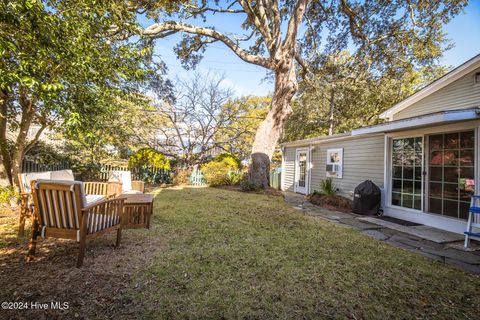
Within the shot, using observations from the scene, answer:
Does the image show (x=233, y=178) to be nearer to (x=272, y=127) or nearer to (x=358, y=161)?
(x=272, y=127)

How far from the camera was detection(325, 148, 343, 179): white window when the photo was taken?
26.8 feet

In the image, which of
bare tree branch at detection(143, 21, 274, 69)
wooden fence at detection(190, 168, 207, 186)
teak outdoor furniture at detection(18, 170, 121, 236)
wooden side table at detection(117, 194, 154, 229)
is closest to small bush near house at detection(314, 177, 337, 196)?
bare tree branch at detection(143, 21, 274, 69)

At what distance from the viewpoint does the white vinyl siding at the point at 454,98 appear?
523 cm

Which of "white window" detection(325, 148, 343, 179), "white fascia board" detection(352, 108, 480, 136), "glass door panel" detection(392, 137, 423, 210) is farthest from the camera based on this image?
"white window" detection(325, 148, 343, 179)

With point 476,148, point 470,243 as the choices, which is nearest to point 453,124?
point 476,148

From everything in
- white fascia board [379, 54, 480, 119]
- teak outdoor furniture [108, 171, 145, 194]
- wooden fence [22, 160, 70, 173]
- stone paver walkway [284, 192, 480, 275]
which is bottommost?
stone paver walkway [284, 192, 480, 275]

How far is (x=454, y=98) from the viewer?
5.69 meters

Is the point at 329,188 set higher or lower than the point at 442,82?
lower

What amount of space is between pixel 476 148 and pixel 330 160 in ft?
14.6

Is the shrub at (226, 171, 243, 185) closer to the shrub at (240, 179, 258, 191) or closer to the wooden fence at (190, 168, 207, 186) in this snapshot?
the wooden fence at (190, 168, 207, 186)

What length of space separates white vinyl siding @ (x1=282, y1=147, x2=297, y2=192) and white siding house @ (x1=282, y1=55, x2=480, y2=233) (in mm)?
3461

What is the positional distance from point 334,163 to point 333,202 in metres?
1.76

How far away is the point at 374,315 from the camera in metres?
1.93

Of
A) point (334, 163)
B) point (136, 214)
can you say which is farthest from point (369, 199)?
point (136, 214)
